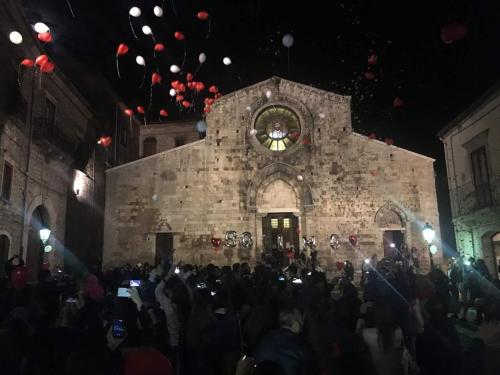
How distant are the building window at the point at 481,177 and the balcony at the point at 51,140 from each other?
17.8m

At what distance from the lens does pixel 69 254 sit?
63.3ft

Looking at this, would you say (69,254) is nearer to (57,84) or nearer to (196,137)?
(57,84)

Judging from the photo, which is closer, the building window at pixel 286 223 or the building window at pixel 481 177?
the building window at pixel 481 177

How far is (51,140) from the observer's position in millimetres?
16984

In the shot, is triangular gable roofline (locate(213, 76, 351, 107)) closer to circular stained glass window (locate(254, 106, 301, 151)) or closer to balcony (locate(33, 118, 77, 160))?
circular stained glass window (locate(254, 106, 301, 151))

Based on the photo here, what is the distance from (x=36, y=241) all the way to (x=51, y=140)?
4090 mm

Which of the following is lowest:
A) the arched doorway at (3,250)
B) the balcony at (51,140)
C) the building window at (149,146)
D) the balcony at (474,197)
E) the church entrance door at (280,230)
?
the arched doorway at (3,250)

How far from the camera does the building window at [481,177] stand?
17656 millimetres

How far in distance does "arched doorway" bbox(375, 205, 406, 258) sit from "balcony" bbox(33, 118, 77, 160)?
14.7 metres

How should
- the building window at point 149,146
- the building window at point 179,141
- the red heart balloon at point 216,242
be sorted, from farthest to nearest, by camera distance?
the building window at point 149,146 → the building window at point 179,141 → the red heart balloon at point 216,242

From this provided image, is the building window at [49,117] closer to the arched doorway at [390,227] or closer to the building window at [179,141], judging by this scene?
the building window at [179,141]

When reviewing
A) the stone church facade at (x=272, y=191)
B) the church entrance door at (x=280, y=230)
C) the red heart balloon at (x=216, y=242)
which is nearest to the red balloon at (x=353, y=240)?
the stone church facade at (x=272, y=191)

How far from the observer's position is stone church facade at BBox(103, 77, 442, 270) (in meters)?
20.6

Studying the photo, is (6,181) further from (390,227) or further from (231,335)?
(390,227)
